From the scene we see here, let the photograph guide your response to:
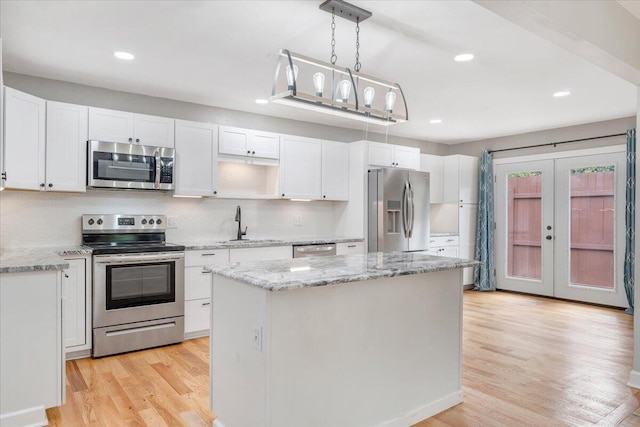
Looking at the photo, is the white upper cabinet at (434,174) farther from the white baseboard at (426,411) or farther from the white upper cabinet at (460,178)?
the white baseboard at (426,411)

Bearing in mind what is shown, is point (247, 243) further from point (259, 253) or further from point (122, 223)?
point (122, 223)

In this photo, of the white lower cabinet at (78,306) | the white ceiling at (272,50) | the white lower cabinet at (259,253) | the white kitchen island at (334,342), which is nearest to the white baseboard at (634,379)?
the white kitchen island at (334,342)

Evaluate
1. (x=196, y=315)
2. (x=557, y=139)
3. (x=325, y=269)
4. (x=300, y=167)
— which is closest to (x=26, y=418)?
(x=196, y=315)

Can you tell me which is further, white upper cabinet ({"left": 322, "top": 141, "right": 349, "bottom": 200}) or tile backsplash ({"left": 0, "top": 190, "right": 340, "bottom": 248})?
white upper cabinet ({"left": 322, "top": 141, "right": 349, "bottom": 200})

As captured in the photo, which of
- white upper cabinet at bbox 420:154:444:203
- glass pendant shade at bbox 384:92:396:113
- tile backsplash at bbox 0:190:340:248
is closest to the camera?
glass pendant shade at bbox 384:92:396:113

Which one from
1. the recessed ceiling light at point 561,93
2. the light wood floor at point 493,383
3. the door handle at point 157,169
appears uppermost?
the recessed ceiling light at point 561,93

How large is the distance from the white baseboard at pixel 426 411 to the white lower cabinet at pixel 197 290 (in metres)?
2.26

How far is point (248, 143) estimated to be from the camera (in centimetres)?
480

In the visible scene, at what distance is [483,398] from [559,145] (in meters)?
4.55

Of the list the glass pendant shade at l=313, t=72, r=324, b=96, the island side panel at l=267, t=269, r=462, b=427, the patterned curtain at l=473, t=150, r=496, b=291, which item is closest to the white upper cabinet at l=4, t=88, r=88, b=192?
the glass pendant shade at l=313, t=72, r=324, b=96

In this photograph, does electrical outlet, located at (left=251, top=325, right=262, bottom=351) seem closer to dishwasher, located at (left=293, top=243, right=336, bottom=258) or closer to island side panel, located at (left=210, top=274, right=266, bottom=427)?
island side panel, located at (left=210, top=274, right=266, bottom=427)

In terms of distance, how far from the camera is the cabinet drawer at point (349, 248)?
5.20m

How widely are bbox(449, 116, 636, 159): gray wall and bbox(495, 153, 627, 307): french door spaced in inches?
7.1

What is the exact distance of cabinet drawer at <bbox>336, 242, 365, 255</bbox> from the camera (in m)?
5.20
